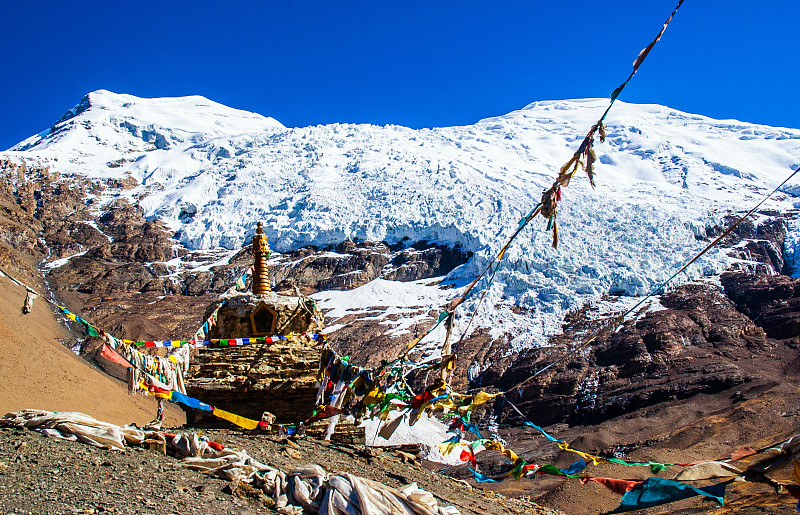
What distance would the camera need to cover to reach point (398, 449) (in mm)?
13094

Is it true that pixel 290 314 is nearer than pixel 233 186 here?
Yes

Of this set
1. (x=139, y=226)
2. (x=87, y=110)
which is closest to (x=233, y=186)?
(x=139, y=226)

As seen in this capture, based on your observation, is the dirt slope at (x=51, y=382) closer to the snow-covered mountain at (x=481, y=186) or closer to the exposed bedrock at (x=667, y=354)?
the exposed bedrock at (x=667, y=354)

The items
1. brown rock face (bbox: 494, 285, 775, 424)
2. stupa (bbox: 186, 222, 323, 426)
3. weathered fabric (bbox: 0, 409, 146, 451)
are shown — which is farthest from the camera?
brown rock face (bbox: 494, 285, 775, 424)

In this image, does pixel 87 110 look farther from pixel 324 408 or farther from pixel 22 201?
pixel 324 408

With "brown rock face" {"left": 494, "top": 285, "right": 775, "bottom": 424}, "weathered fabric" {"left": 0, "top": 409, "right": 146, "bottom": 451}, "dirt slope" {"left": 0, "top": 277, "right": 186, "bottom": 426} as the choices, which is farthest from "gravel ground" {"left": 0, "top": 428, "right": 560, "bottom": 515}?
"brown rock face" {"left": 494, "top": 285, "right": 775, "bottom": 424}

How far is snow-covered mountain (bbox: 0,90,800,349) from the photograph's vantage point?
164ft

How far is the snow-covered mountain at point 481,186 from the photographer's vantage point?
50.0 m

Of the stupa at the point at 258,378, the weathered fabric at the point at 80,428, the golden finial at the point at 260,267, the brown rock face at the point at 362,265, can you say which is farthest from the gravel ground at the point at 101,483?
the brown rock face at the point at 362,265

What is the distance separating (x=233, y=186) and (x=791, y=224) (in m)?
60.2

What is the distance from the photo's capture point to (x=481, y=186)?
62438 millimetres

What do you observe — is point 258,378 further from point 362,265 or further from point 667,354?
point 362,265

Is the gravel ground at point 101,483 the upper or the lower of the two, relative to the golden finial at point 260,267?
lower

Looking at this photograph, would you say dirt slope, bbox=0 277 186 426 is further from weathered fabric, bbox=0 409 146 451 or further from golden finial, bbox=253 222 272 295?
weathered fabric, bbox=0 409 146 451
